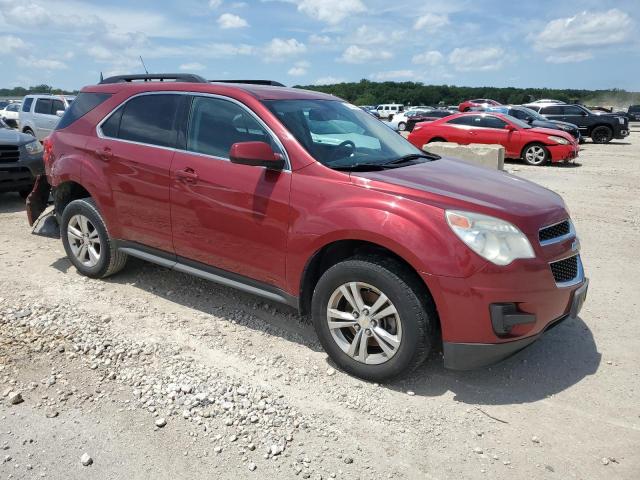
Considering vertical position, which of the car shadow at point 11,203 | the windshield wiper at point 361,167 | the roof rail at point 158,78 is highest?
the roof rail at point 158,78

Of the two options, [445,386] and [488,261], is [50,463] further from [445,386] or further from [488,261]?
[488,261]

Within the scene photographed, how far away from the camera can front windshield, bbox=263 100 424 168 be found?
3754 millimetres

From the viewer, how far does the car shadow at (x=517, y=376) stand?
337 centimetres

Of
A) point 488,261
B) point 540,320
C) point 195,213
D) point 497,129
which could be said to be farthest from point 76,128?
point 497,129

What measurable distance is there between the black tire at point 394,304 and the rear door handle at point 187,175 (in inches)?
51.1

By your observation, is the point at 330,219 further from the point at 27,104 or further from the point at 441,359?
the point at 27,104

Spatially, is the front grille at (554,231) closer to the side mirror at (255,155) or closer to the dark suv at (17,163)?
the side mirror at (255,155)

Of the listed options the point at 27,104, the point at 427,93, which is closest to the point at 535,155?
the point at 27,104

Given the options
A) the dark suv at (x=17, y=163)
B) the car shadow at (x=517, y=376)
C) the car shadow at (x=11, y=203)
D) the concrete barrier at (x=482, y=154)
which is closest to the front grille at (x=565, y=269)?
the car shadow at (x=517, y=376)

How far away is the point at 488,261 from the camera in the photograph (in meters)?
2.98

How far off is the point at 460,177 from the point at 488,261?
929 mm

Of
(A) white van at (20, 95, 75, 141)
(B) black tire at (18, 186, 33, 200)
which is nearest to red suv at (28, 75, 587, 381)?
(B) black tire at (18, 186, 33, 200)

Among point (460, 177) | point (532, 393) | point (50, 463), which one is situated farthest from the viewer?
point (460, 177)

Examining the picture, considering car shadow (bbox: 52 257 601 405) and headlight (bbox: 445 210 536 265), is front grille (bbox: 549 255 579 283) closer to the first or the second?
headlight (bbox: 445 210 536 265)
